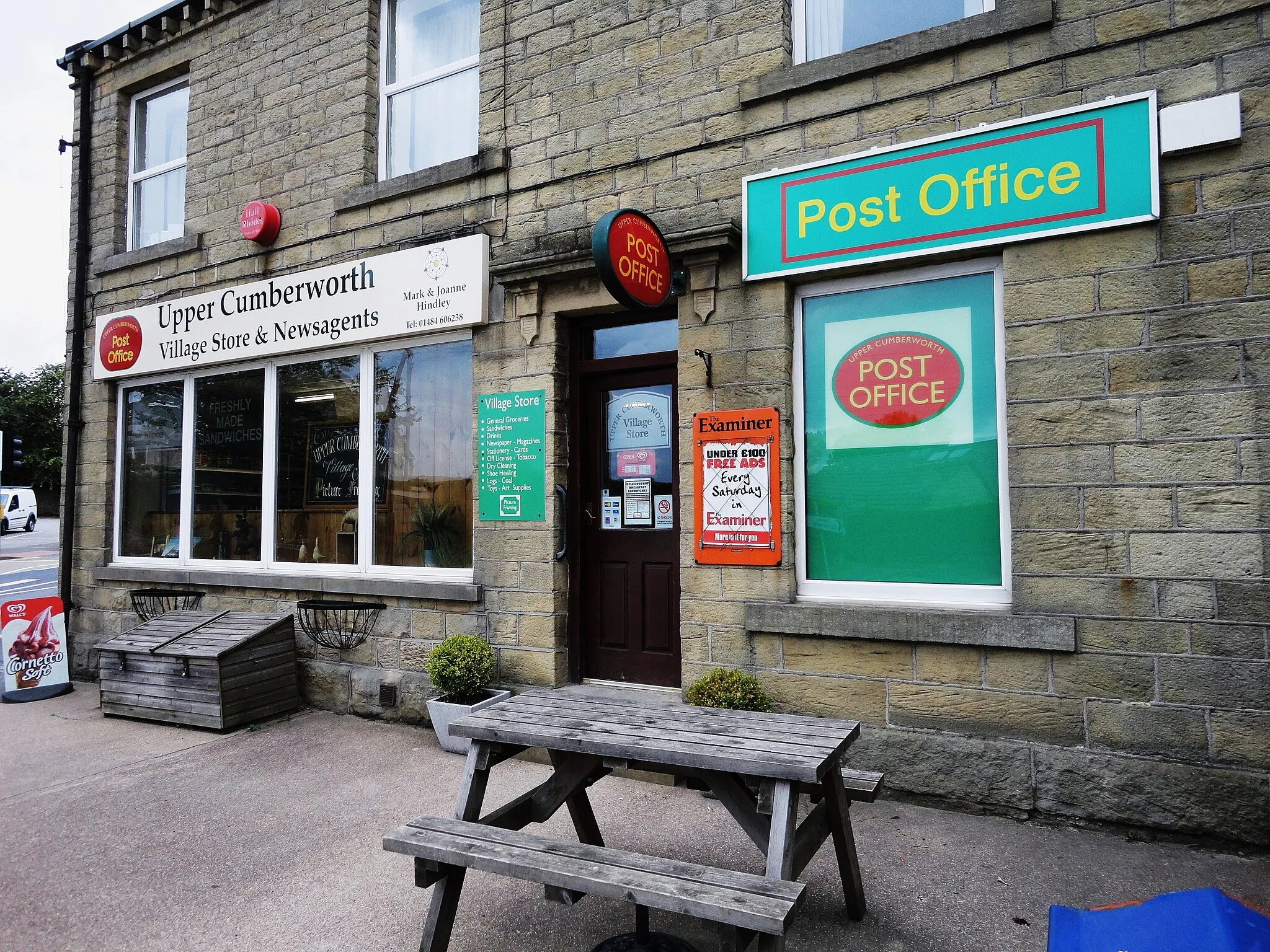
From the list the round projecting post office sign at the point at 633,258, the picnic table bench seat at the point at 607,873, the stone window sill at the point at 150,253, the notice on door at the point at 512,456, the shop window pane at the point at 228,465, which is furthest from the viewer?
the stone window sill at the point at 150,253

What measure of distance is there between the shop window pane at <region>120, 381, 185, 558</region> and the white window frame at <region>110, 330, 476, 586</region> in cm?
5

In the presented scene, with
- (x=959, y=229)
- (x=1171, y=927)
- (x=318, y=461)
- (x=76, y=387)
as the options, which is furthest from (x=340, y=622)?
(x=1171, y=927)

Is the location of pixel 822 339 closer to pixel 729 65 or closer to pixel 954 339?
pixel 954 339

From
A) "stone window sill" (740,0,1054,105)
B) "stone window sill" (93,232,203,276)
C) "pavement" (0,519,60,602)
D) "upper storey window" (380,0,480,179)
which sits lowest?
"pavement" (0,519,60,602)

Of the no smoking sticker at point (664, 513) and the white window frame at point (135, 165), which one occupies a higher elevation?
the white window frame at point (135, 165)

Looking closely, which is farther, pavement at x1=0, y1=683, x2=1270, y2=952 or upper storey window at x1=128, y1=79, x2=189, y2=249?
upper storey window at x1=128, y1=79, x2=189, y2=249

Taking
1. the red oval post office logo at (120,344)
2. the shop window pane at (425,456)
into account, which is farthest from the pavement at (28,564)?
the shop window pane at (425,456)

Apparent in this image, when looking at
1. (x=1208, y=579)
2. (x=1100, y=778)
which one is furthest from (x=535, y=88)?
(x=1100, y=778)

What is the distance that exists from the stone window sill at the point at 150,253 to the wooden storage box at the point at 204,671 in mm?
3595

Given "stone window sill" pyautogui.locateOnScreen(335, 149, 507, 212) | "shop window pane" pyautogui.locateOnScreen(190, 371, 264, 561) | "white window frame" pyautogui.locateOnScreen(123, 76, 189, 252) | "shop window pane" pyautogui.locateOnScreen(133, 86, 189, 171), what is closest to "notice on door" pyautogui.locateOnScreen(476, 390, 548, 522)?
"stone window sill" pyautogui.locateOnScreen(335, 149, 507, 212)

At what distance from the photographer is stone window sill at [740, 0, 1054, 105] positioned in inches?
173

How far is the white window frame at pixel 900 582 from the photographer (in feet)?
14.9

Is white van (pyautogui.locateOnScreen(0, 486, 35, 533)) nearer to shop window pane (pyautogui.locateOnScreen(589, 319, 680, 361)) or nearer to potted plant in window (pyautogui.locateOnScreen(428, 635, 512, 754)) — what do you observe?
potted plant in window (pyautogui.locateOnScreen(428, 635, 512, 754))

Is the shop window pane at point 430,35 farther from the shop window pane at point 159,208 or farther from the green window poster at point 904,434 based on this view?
the green window poster at point 904,434
